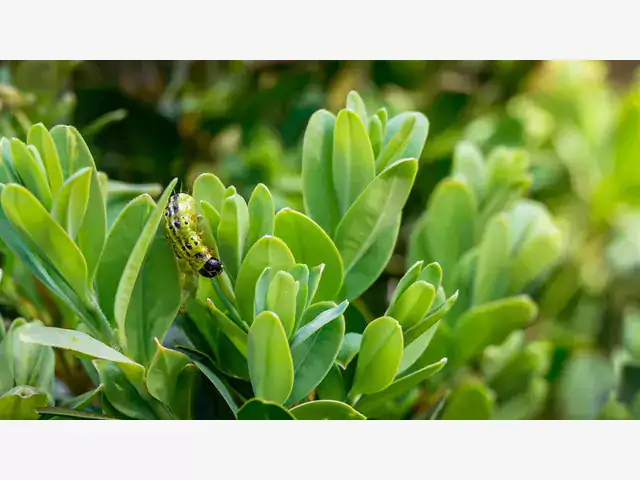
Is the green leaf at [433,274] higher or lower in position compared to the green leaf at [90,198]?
lower

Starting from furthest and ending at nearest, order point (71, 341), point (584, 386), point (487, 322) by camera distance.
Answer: point (584, 386), point (487, 322), point (71, 341)

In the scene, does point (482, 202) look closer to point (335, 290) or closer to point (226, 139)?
point (335, 290)

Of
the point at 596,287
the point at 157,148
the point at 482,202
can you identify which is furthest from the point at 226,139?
the point at 596,287

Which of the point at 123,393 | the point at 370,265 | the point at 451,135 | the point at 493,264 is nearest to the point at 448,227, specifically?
the point at 493,264

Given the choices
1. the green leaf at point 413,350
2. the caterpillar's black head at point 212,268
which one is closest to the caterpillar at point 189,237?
the caterpillar's black head at point 212,268

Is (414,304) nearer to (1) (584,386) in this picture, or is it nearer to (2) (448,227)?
(2) (448,227)

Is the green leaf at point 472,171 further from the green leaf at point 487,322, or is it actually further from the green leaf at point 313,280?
the green leaf at point 313,280

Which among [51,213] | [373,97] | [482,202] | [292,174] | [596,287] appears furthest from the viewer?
[596,287]
